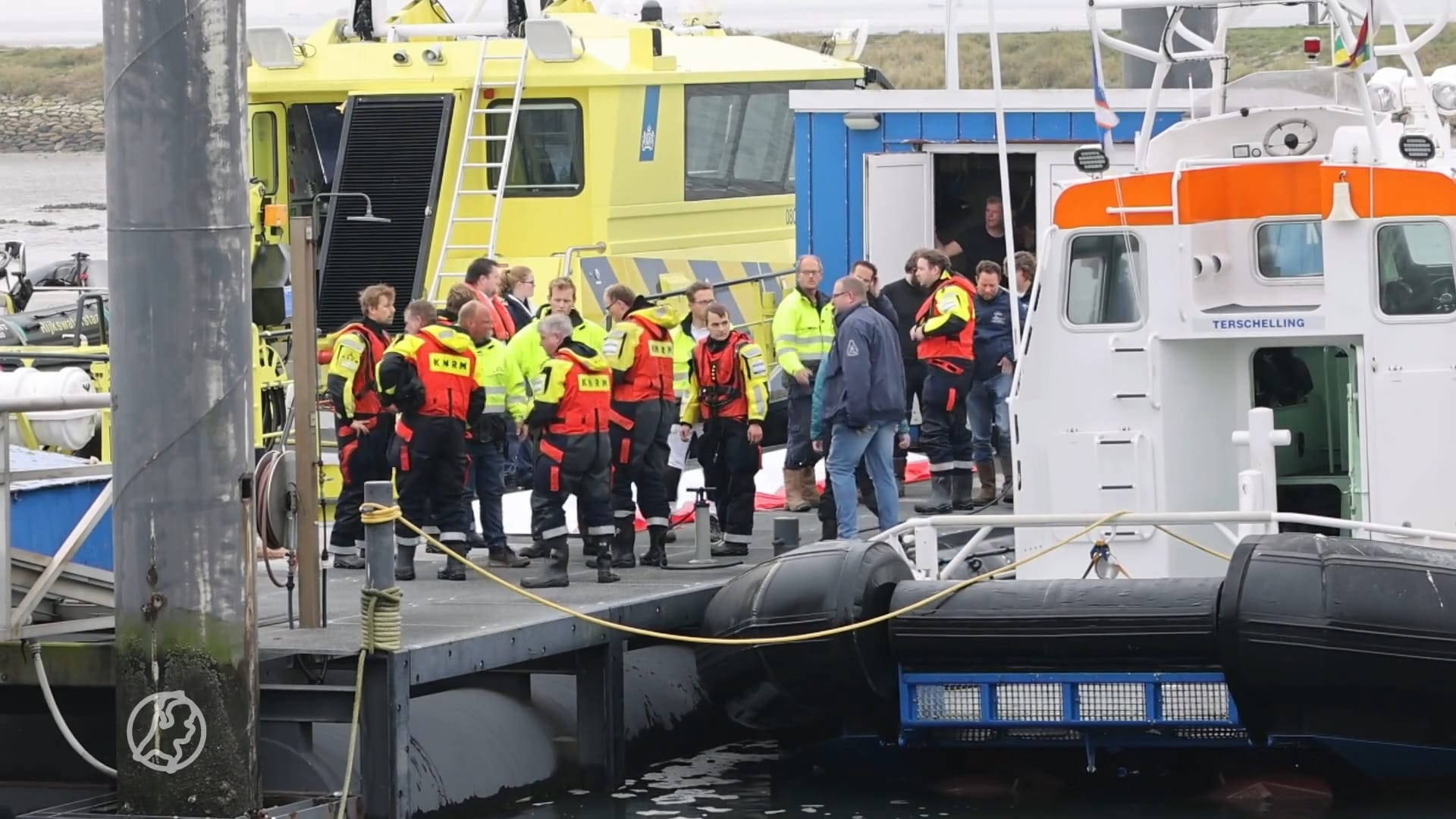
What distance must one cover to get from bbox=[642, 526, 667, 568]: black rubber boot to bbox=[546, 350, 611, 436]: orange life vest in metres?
0.92

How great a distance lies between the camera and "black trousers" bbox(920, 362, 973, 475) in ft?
41.8

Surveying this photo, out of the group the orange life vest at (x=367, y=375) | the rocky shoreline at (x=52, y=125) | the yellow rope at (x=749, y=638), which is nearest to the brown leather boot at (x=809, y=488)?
the orange life vest at (x=367, y=375)

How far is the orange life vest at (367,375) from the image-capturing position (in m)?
10.5

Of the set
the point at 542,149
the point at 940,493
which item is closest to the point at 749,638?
the point at 940,493

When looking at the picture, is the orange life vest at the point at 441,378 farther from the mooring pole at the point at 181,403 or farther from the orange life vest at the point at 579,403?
the mooring pole at the point at 181,403

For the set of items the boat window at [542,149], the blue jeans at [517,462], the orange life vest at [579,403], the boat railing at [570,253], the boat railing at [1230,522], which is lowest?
the boat railing at [1230,522]

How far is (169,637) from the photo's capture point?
7.41m

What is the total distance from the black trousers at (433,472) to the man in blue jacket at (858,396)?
2.14m

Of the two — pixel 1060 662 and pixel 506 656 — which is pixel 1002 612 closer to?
pixel 1060 662

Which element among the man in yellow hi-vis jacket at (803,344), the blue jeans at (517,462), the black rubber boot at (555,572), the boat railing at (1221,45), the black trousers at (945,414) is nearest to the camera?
the boat railing at (1221,45)

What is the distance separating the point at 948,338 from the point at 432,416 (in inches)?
144

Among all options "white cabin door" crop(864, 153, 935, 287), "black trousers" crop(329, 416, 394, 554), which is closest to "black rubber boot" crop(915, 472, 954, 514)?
"white cabin door" crop(864, 153, 935, 287)

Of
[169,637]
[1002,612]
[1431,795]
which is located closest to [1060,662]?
[1002,612]

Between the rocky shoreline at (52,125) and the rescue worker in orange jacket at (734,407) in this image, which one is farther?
the rocky shoreline at (52,125)
